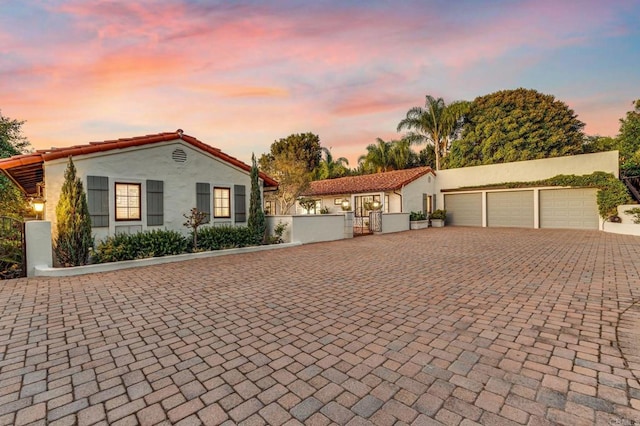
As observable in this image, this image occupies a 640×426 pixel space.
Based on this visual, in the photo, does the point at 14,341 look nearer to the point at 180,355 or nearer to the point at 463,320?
the point at 180,355

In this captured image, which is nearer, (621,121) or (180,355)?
(180,355)

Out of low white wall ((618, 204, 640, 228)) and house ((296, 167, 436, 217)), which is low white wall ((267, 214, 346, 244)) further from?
low white wall ((618, 204, 640, 228))

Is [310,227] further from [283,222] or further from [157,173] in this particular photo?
[157,173]

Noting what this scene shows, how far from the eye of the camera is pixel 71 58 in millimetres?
9234

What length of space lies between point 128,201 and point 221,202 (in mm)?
3263

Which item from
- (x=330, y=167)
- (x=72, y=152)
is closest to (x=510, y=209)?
(x=330, y=167)

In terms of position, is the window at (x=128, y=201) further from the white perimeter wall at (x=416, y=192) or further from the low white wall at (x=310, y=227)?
the white perimeter wall at (x=416, y=192)

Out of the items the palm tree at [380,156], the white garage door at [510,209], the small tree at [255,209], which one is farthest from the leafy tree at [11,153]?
the white garage door at [510,209]

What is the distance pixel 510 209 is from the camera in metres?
19.6

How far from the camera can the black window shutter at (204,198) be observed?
36.3 feet

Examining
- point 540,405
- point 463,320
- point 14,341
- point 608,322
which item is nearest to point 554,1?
point 608,322

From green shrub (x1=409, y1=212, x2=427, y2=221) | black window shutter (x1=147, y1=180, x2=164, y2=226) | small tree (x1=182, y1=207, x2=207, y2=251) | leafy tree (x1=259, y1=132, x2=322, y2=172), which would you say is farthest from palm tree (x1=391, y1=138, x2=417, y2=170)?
black window shutter (x1=147, y1=180, x2=164, y2=226)

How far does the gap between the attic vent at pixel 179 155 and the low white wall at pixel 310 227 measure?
434cm

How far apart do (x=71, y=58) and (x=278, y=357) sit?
11817 mm
